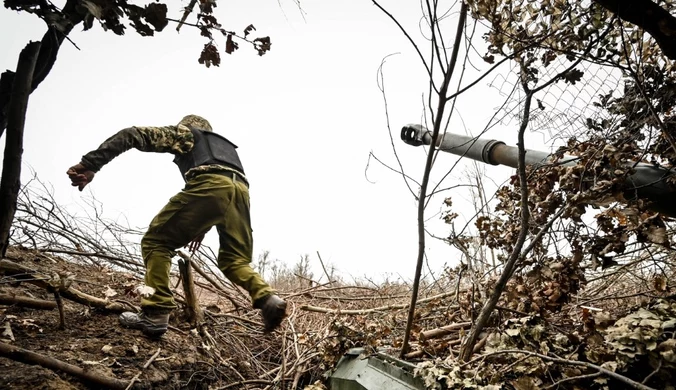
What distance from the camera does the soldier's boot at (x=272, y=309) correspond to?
103 inches

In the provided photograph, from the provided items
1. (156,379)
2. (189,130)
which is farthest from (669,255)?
(189,130)

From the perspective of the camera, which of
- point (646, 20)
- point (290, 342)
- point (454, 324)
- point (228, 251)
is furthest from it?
point (290, 342)

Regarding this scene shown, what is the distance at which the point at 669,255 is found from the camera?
2.05 metres

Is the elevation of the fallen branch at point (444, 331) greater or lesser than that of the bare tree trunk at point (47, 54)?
lesser

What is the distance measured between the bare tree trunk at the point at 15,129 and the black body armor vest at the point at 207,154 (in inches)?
78.9

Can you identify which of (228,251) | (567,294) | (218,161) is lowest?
(567,294)

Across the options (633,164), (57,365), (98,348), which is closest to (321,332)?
(98,348)

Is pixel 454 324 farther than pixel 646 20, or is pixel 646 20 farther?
pixel 454 324

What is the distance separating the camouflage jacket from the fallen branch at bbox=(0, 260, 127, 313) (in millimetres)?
785

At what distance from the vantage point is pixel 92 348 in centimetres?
224

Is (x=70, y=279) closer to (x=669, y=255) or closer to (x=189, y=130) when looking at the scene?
(x=189, y=130)

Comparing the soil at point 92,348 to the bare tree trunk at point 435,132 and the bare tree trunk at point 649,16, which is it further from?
the bare tree trunk at point 649,16

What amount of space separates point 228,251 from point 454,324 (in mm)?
1798

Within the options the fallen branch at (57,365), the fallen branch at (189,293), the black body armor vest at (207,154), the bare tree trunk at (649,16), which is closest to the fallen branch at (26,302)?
the fallen branch at (57,365)
